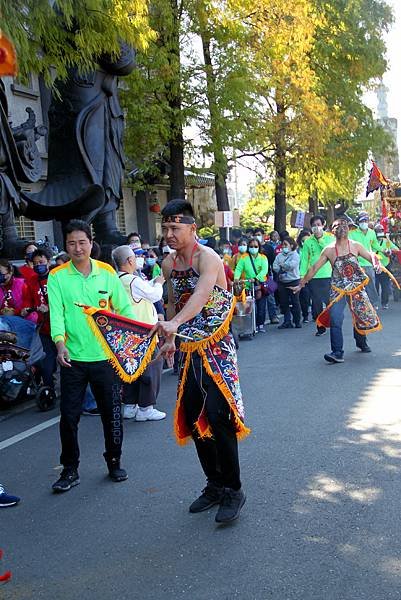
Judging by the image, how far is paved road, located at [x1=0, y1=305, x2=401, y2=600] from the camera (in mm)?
3812

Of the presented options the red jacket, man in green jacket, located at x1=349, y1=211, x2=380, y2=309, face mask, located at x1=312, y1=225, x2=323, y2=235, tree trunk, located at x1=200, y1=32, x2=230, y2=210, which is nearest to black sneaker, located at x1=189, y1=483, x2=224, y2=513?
the red jacket

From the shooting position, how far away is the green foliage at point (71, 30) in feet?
25.0

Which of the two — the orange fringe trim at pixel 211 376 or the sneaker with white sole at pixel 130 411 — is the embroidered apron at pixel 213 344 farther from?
the sneaker with white sole at pixel 130 411

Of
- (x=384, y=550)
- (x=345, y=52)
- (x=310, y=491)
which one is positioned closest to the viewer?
(x=384, y=550)

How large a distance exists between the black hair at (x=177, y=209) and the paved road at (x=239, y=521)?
6.03 feet

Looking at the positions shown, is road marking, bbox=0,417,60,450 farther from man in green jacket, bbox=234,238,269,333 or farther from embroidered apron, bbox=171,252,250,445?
man in green jacket, bbox=234,238,269,333

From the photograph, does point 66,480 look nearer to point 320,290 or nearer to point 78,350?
point 78,350

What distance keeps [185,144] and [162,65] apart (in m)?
2.30

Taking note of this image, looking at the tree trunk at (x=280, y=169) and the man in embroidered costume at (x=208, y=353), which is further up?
the tree trunk at (x=280, y=169)

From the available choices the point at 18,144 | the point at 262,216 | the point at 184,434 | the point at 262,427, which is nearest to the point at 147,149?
the point at 18,144

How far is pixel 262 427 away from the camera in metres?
6.74

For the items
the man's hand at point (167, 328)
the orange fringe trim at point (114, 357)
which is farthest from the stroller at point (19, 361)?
the man's hand at point (167, 328)

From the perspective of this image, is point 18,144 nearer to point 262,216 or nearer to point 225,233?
point 225,233

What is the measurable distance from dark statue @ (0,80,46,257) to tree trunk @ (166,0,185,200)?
7796mm
